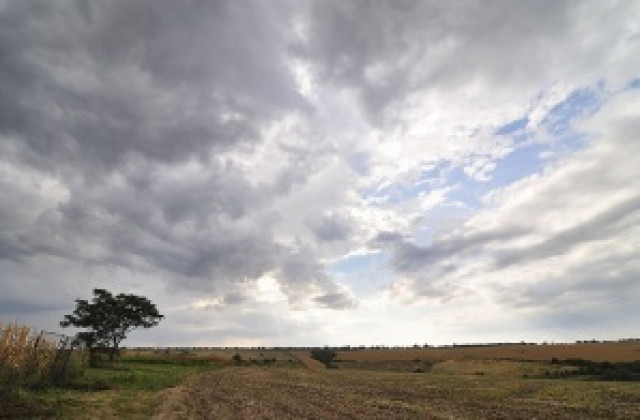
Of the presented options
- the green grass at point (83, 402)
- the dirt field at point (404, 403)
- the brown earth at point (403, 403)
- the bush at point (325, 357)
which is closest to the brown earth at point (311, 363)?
the bush at point (325, 357)

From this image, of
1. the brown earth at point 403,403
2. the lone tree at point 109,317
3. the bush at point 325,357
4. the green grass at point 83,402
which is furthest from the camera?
the bush at point 325,357

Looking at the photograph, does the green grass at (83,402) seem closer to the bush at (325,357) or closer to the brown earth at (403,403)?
the brown earth at (403,403)

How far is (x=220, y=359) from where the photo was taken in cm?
9712

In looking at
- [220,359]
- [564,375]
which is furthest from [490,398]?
[220,359]

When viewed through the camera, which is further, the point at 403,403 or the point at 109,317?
the point at 109,317

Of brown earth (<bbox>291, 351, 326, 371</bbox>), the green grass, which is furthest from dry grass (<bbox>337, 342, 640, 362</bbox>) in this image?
the green grass

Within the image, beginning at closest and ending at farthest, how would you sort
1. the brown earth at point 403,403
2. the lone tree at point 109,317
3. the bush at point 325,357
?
the brown earth at point 403,403 → the lone tree at point 109,317 → the bush at point 325,357

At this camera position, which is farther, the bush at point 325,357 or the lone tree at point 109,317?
the bush at point 325,357

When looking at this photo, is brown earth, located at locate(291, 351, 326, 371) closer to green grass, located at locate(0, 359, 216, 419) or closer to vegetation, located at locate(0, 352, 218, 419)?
vegetation, located at locate(0, 352, 218, 419)

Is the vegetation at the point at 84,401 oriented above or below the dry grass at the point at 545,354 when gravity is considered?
below

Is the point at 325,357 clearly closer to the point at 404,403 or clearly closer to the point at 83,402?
the point at 404,403

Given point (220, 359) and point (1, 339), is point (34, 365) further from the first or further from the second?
point (220, 359)

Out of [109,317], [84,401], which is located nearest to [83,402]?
[84,401]

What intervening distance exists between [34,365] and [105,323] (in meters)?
53.3
